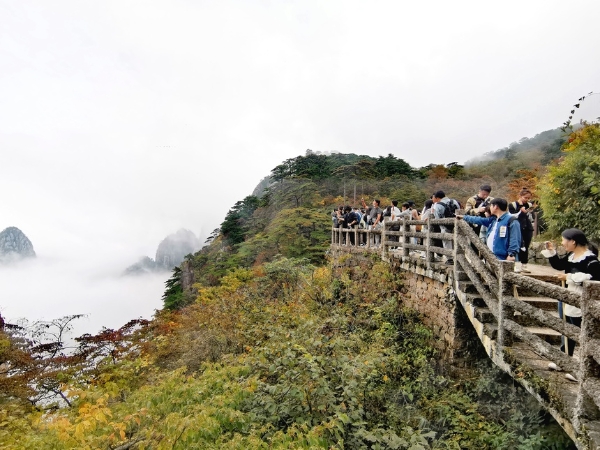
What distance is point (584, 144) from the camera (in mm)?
8930

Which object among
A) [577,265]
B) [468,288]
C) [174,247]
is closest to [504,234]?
[468,288]

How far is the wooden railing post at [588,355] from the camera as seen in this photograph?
3.07m

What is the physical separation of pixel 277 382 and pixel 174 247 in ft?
392

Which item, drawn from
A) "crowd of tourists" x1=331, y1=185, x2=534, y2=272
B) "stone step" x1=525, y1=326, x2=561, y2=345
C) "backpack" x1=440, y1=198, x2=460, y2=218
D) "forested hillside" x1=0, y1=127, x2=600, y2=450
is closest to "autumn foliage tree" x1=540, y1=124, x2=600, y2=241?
"forested hillside" x1=0, y1=127, x2=600, y2=450

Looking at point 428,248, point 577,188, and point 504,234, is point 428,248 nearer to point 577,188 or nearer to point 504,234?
point 504,234

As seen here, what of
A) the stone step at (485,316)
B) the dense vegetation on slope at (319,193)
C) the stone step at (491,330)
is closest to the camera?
the stone step at (491,330)

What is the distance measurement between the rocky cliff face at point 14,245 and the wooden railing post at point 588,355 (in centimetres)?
Answer: 16575

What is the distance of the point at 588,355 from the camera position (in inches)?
122

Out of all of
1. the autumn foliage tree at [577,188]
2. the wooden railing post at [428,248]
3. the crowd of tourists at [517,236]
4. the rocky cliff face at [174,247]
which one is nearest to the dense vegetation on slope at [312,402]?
the wooden railing post at [428,248]

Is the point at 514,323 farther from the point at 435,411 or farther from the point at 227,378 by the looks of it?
the point at 227,378

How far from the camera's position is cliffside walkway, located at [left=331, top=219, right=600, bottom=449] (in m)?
3.12

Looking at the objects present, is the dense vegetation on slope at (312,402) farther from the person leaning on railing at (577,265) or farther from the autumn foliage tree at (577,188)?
the autumn foliage tree at (577,188)

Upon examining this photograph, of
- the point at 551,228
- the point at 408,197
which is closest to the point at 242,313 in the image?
the point at 551,228

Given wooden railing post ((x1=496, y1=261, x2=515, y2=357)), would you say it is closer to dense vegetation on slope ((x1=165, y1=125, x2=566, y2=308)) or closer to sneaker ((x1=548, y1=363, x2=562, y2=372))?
sneaker ((x1=548, y1=363, x2=562, y2=372))
